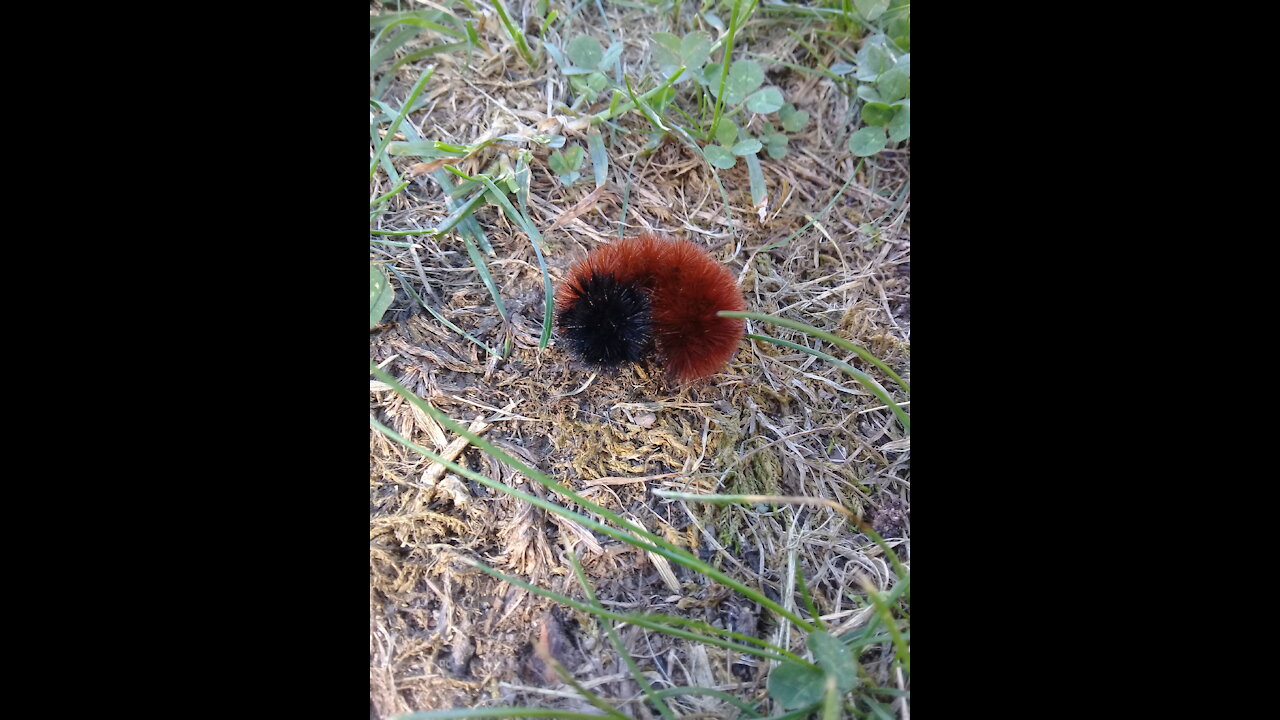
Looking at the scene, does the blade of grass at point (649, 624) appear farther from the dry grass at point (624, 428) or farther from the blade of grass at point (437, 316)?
the blade of grass at point (437, 316)

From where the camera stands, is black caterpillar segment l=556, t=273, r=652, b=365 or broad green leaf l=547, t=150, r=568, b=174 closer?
black caterpillar segment l=556, t=273, r=652, b=365

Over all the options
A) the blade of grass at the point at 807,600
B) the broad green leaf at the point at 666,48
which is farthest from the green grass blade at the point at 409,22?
the blade of grass at the point at 807,600

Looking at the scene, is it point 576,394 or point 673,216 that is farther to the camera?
point 673,216

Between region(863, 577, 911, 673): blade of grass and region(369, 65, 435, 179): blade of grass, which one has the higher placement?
region(369, 65, 435, 179): blade of grass

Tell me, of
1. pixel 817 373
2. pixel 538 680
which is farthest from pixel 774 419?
pixel 538 680

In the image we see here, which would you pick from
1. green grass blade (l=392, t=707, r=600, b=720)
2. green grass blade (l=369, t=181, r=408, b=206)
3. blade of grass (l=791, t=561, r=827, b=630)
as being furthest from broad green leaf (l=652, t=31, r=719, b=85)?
green grass blade (l=392, t=707, r=600, b=720)

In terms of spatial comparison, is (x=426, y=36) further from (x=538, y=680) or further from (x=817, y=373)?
(x=538, y=680)

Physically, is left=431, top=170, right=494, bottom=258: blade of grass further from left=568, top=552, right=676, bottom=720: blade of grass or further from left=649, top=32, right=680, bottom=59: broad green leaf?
left=568, top=552, right=676, bottom=720: blade of grass
